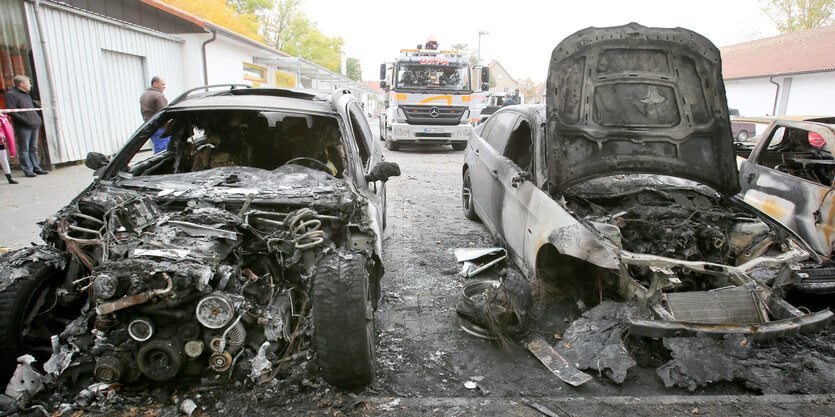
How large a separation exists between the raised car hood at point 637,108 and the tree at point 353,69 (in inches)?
2673

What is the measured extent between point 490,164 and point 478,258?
110 cm

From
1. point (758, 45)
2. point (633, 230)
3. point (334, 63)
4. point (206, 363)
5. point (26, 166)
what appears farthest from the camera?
point (334, 63)

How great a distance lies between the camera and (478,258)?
16.4ft

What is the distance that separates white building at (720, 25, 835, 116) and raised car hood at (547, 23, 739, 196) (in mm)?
25813

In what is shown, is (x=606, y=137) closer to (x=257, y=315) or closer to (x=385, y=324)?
(x=385, y=324)

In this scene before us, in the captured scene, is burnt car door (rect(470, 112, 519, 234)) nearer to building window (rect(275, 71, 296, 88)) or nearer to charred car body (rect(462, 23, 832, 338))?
charred car body (rect(462, 23, 832, 338))

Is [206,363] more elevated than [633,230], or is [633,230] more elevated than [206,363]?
[633,230]

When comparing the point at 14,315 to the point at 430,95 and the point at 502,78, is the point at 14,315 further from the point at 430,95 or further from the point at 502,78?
the point at 502,78

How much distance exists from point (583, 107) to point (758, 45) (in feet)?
119

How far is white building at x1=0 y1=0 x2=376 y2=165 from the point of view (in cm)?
908

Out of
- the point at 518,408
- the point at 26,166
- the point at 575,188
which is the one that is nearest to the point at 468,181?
the point at 575,188

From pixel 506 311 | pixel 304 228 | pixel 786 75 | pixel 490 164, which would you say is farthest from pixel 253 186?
pixel 786 75

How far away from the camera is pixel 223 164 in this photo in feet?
14.4

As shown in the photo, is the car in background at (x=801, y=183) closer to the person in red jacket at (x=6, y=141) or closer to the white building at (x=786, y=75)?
the person in red jacket at (x=6, y=141)
